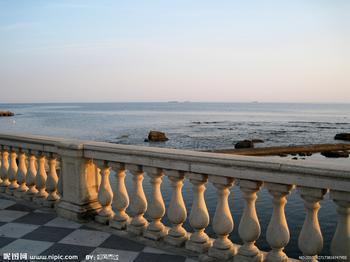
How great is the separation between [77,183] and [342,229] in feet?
12.1

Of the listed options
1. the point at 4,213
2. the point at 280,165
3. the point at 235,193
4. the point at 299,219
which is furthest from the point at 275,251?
the point at 235,193

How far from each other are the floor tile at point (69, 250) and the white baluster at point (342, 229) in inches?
108

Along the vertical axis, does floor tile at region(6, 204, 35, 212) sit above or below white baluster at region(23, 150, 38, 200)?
below

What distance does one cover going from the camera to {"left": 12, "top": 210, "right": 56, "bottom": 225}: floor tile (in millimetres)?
5141

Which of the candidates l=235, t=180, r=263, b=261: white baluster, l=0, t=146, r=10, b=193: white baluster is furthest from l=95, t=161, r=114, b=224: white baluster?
l=0, t=146, r=10, b=193: white baluster

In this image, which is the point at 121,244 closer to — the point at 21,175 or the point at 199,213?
the point at 199,213

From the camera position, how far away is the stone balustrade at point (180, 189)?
3.14m

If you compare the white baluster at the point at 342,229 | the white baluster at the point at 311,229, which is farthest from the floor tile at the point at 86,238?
the white baluster at the point at 342,229

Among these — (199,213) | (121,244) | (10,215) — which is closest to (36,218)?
(10,215)

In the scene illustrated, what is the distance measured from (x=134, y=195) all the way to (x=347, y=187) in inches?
103

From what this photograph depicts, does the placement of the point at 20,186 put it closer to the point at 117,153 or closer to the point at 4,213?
the point at 4,213

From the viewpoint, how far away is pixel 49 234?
465cm

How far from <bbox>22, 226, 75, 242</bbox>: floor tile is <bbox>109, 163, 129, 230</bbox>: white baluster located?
0.67 metres

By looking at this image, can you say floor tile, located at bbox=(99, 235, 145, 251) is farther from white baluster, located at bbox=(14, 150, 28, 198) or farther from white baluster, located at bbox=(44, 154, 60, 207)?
white baluster, located at bbox=(14, 150, 28, 198)
